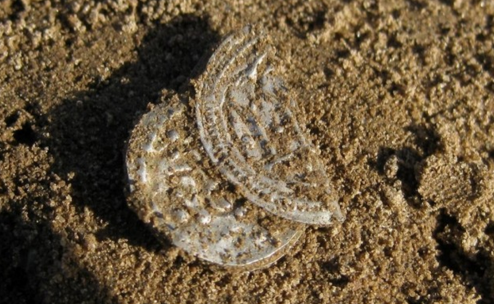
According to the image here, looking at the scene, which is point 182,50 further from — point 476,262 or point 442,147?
point 476,262

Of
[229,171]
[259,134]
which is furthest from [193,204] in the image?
[259,134]

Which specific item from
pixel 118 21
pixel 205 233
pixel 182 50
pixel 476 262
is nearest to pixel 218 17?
pixel 182 50

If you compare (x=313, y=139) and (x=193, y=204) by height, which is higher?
(x=313, y=139)

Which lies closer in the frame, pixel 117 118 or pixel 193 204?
pixel 193 204

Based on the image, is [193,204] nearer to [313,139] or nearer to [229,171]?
[229,171]

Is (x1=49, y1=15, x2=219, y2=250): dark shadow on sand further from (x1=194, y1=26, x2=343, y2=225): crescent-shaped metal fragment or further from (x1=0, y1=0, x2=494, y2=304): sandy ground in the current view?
(x1=194, y1=26, x2=343, y2=225): crescent-shaped metal fragment

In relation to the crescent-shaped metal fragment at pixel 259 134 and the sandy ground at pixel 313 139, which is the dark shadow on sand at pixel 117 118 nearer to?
the sandy ground at pixel 313 139

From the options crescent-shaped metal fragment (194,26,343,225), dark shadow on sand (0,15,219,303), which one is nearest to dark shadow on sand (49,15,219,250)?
dark shadow on sand (0,15,219,303)
